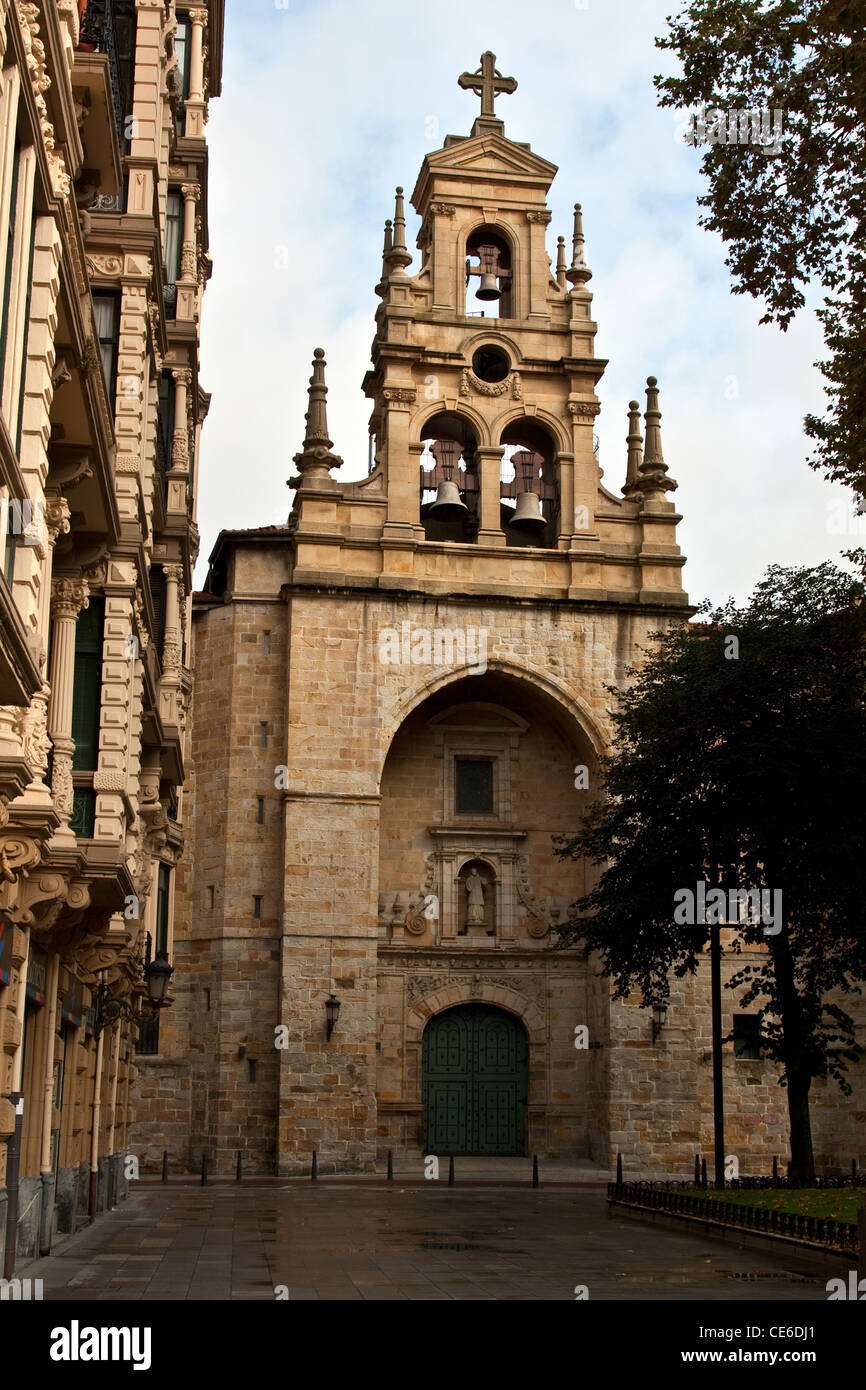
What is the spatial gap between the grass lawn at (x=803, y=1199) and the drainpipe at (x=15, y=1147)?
8702 mm

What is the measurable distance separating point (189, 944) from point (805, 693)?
687 inches

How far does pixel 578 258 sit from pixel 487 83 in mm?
5523

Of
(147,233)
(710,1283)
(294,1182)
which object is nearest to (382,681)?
(294,1182)

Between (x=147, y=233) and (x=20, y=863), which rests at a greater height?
(x=147, y=233)

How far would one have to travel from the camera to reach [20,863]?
42.7ft

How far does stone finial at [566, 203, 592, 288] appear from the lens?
133 ft

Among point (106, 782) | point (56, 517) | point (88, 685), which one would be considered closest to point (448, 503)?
point (88, 685)

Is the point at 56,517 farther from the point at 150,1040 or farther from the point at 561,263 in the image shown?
the point at 561,263

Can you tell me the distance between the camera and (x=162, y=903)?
29562 mm

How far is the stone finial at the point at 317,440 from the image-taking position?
3781 cm

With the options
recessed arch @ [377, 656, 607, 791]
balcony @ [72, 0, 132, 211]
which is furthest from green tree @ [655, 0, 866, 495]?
recessed arch @ [377, 656, 607, 791]

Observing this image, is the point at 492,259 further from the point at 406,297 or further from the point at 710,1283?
the point at 710,1283

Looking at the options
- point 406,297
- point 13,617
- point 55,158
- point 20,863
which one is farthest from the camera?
point 406,297

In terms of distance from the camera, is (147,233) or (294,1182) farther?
(294,1182)
